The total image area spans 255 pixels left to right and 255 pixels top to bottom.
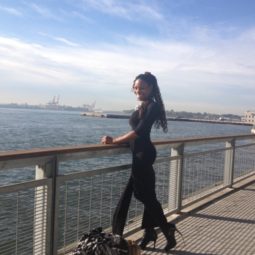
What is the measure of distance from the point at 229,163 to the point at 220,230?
2.96 metres

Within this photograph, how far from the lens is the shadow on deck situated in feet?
16.6

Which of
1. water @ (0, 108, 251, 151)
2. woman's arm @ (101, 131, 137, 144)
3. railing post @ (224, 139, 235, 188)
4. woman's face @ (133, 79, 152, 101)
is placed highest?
woman's face @ (133, 79, 152, 101)

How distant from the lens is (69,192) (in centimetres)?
438

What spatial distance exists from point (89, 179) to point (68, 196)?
0.28 meters

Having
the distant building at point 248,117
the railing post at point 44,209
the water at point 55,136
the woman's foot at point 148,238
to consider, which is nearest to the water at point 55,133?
the water at point 55,136

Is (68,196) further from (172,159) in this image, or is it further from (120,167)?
(172,159)

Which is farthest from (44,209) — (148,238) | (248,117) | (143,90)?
(248,117)

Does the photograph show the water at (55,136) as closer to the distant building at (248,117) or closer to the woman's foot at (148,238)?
the woman's foot at (148,238)

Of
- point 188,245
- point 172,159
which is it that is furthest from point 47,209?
point 172,159

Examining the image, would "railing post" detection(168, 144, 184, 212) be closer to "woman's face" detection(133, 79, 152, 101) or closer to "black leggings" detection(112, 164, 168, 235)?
"black leggings" detection(112, 164, 168, 235)

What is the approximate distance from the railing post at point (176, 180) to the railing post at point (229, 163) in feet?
7.59

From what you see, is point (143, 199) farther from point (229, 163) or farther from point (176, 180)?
point (229, 163)

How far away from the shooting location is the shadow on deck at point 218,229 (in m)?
5.05

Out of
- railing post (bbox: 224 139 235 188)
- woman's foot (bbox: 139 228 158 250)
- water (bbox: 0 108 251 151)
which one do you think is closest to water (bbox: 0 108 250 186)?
water (bbox: 0 108 251 151)
